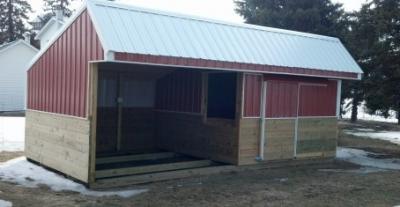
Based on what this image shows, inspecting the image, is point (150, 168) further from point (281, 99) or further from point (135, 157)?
point (281, 99)

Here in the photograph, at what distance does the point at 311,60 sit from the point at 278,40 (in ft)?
3.11

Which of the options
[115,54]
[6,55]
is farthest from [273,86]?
[6,55]

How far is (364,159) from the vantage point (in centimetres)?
1253

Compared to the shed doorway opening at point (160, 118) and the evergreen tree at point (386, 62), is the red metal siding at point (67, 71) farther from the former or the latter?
the evergreen tree at point (386, 62)

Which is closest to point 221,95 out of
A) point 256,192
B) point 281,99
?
point 281,99

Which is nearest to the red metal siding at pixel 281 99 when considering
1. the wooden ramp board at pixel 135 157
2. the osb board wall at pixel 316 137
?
the osb board wall at pixel 316 137

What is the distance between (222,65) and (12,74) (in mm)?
22957

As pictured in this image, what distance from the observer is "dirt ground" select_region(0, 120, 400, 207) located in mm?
6859

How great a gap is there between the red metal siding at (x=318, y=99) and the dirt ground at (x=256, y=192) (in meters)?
1.78

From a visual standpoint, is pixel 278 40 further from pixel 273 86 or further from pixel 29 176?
pixel 29 176

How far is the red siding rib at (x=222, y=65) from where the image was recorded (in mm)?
7583

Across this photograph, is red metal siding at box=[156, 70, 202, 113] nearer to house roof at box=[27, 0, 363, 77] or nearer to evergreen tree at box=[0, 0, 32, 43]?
house roof at box=[27, 0, 363, 77]

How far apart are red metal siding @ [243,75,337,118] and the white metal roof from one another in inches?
20.0

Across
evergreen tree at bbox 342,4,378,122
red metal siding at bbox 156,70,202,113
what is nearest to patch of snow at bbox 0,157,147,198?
red metal siding at bbox 156,70,202,113
